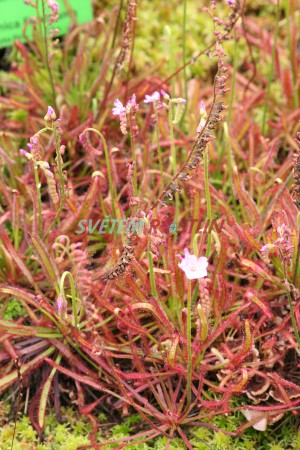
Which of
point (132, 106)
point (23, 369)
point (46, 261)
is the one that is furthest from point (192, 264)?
point (23, 369)

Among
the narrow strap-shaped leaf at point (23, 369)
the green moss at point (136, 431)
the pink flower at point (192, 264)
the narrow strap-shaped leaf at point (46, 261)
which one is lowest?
the green moss at point (136, 431)

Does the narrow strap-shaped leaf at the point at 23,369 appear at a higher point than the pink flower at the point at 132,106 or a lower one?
lower

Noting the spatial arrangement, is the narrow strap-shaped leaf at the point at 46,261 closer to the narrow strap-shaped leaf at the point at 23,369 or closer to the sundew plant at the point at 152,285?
the sundew plant at the point at 152,285

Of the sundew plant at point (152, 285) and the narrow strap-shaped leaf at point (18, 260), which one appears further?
the narrow strap-shaped leaf at point (18, 260)

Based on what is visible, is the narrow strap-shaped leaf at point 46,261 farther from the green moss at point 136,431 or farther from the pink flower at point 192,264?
the pink flower at point 192,264

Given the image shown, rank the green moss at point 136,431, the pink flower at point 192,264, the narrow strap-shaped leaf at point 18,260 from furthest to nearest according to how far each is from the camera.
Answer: the narrow strap-shaped leaf at point 18,260 < the green moss at point 136,431 < the pink flower at point 192,264

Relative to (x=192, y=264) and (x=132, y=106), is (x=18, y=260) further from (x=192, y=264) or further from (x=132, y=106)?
(x=192, y=264)

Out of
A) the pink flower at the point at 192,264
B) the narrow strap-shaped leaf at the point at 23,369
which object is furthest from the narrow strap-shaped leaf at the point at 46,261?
the pink flower at the point at 192,264

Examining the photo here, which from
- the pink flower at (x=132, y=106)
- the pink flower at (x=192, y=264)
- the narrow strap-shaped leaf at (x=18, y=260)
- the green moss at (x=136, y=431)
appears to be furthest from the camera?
the narrow strap-shaped leaf at (x=18, y=260)

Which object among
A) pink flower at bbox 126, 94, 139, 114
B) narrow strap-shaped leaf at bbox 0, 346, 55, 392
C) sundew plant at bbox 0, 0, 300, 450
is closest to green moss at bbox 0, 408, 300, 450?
sundew plant at bbox 0, 0, 300, 450

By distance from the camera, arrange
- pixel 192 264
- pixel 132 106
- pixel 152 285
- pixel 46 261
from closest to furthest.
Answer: pixel 192 264, pixel 132 106, pixel 152 285, pixel 46 261

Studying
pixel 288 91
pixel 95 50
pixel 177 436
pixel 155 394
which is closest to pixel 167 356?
pixel 155 394
